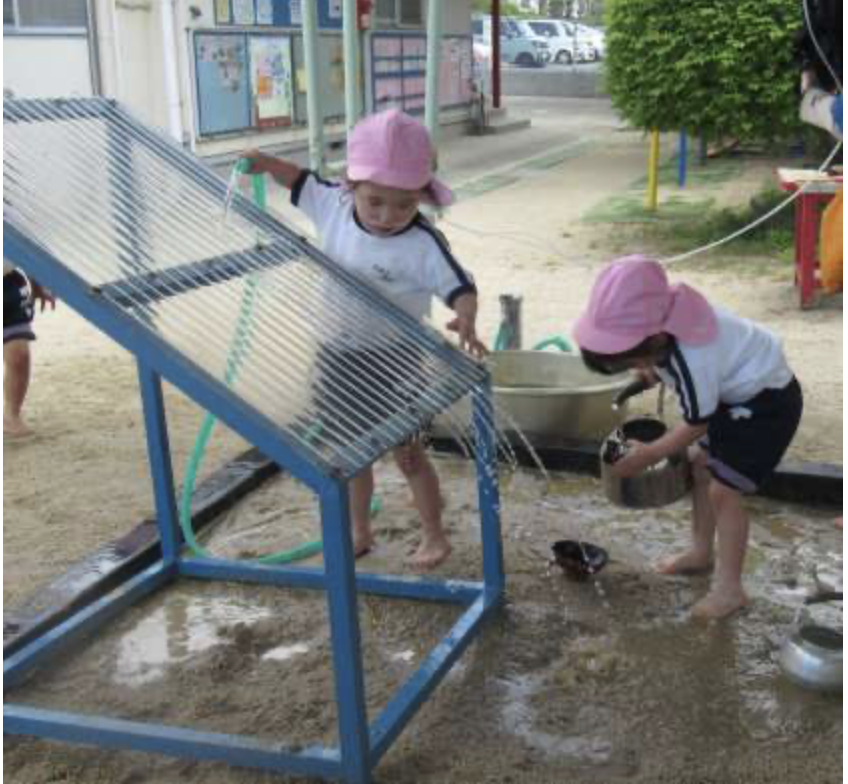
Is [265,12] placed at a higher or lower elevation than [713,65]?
higher

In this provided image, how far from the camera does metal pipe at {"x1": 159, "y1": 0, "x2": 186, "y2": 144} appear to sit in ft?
34.4

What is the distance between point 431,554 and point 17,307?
88.7 inches

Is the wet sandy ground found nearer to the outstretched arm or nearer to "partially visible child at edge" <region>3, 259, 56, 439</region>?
the outstretched arm

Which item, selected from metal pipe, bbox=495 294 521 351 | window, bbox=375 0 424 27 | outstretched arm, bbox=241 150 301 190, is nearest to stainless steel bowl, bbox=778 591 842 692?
outstretched arm, bbox=241 150 301 190

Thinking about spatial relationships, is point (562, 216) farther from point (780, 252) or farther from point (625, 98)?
point (780, 252)

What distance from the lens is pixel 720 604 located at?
9.81ft

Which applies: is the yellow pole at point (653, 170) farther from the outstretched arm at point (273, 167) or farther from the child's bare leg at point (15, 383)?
the outstretched arm at point (273, 167)

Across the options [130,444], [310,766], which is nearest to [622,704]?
[310,766]

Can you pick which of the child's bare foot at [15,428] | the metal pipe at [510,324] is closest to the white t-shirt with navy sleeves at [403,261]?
the metal pipe at [510,324]

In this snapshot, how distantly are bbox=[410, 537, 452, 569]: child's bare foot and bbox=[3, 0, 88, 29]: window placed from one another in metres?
7.78

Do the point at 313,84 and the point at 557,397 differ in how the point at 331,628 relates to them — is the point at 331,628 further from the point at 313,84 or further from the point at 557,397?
the point at 313,84

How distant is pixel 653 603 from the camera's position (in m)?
3.10

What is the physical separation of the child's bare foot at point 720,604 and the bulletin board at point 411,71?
11409mm

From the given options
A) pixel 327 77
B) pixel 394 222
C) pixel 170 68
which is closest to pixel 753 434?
pixel 394 222
